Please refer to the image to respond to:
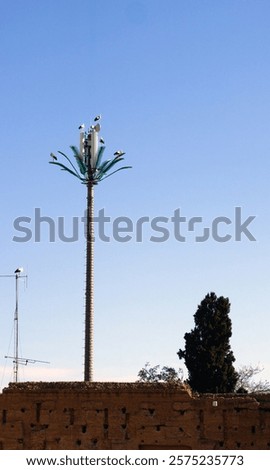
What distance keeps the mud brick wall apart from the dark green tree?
1390 centimetres

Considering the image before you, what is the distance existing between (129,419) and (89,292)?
9.95 m

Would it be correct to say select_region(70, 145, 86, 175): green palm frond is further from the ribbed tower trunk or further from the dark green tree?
the dark green tree

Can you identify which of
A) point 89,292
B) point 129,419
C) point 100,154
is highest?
point 100,154

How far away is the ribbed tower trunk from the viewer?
39000mm

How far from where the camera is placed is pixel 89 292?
39.5m

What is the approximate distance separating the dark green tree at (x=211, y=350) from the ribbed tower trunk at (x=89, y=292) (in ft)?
26.1

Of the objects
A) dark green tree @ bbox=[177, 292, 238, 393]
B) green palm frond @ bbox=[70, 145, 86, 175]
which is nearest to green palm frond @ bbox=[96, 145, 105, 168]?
green palm frond @ bbox=[70, 145, 86, 175]

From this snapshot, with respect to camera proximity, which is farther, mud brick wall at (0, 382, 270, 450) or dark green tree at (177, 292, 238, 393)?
dark green tree at (177, 292, 238, 393)

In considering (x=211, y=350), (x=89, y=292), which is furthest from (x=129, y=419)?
(x=211, y=350)

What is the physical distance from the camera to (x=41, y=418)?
30797mm

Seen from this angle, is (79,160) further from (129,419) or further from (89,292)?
(129,419)

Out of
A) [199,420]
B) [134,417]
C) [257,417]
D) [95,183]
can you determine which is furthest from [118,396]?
[95,183]

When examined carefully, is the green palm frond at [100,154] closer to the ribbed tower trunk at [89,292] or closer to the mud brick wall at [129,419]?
the ribbed tower trunk at [89,292]
